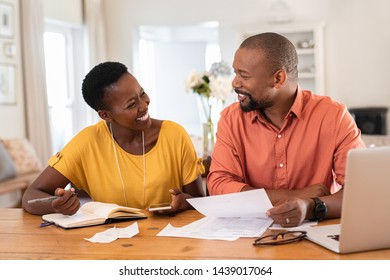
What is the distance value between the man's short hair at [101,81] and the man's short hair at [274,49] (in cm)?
48

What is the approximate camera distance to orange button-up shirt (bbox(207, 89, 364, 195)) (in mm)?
2191

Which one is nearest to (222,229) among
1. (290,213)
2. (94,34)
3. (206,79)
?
(290,213)

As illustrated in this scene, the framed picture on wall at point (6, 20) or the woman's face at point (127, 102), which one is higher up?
the framed picture on wall at point (6, 20)

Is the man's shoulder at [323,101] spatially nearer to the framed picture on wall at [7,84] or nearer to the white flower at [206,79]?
the white flower at [206,79]

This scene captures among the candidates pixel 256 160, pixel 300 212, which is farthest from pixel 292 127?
pixel 300 212

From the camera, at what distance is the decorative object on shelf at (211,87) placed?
174 inches

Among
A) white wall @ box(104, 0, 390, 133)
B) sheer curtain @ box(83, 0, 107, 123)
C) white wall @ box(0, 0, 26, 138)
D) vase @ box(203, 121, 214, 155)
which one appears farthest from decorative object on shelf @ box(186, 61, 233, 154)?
white wall @ box(104, 0, 390, 133)

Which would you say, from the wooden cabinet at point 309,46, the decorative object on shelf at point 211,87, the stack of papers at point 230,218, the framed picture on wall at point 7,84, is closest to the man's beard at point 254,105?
the stack of papers at point 230,218

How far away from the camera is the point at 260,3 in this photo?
8523mm

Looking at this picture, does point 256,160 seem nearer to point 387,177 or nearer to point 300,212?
point 300,212

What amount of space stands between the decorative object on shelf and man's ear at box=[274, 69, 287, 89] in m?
2.18

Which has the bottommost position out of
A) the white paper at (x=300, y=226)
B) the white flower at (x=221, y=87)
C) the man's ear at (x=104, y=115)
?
the white paper at (x=300, y=226)

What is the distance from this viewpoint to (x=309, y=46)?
815cm

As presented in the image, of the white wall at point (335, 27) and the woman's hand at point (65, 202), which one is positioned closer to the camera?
the woman's hand at point (65, 202)
